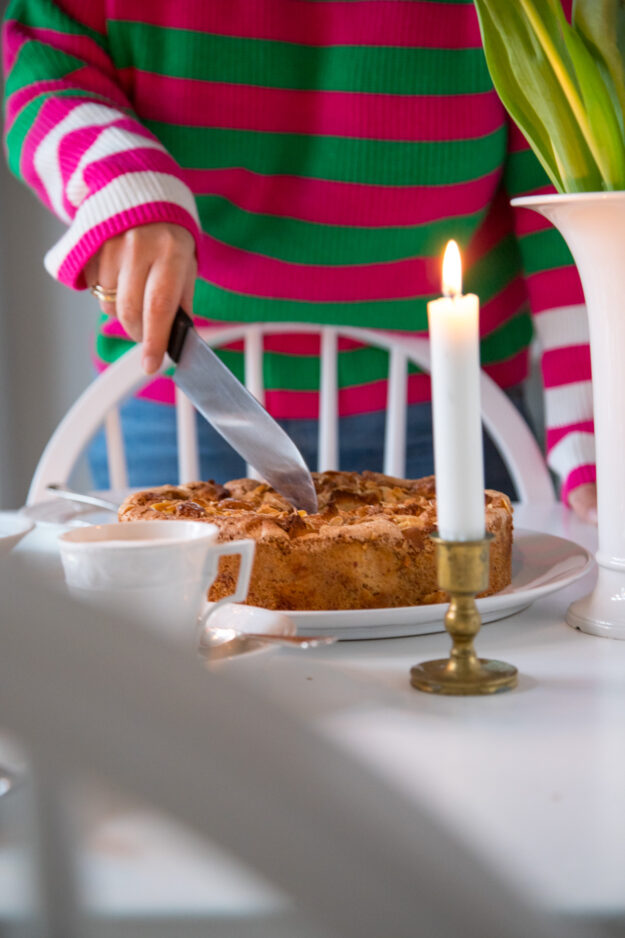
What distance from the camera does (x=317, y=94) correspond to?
150 cm

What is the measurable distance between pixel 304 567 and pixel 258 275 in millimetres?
873

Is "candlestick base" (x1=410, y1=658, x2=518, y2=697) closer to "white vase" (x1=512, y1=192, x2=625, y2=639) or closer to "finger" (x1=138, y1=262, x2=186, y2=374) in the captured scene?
"white vase" (x1=512, y1=192, x2=625, y2=639)

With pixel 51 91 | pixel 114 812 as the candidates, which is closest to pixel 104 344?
pixel 51 91

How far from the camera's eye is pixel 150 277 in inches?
42.6

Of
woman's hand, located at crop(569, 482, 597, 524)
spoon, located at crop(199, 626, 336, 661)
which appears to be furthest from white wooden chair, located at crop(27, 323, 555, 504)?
spoon, located at crop(199, 626, 336, 661)

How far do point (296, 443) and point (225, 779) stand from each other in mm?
1470

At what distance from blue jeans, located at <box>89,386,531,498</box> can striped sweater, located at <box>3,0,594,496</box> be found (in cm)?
4

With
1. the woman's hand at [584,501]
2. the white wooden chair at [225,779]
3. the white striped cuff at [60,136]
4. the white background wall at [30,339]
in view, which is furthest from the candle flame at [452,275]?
the white background wall at [30,339]

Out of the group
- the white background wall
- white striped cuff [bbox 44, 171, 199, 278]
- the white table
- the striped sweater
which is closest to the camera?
the white table

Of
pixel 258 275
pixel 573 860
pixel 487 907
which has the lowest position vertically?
pixel 573 860

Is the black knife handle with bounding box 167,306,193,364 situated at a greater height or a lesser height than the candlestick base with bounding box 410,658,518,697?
greater

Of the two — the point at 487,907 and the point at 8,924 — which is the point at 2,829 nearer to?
the point at 8,924

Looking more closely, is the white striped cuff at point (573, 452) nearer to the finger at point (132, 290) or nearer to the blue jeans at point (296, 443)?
the blue jeans at point (296, 443)

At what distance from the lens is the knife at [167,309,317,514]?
859 millimetres
